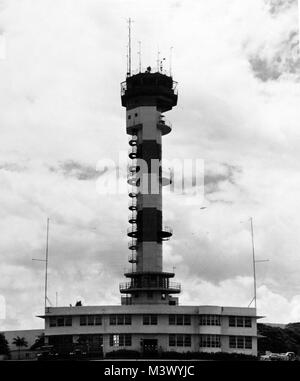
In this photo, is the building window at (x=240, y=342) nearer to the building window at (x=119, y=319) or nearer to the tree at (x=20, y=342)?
the building window at (x=119, y=319)

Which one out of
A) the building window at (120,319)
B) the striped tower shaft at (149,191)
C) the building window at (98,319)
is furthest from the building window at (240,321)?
the building window at (98,319)

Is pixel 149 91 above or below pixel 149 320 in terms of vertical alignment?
above

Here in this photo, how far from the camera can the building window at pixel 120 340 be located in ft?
389

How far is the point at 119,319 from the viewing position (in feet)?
394

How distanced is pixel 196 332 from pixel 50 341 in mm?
24700

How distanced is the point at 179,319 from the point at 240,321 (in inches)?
415

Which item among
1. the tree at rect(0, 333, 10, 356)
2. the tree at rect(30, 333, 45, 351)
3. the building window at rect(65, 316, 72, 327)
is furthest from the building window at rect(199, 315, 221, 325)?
the tree at rect(0, 333, 10, 356)

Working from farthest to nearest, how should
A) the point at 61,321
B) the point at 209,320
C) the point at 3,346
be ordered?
the point at 3,346 < the point at 61,321 < the point at 209,320

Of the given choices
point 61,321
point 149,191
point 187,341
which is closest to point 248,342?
point 187,341

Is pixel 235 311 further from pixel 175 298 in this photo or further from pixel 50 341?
pixel 50 341

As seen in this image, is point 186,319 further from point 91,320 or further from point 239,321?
point 91,320

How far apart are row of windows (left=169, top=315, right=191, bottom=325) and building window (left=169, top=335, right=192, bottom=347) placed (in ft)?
7.07

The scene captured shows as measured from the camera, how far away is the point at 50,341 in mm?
121250
